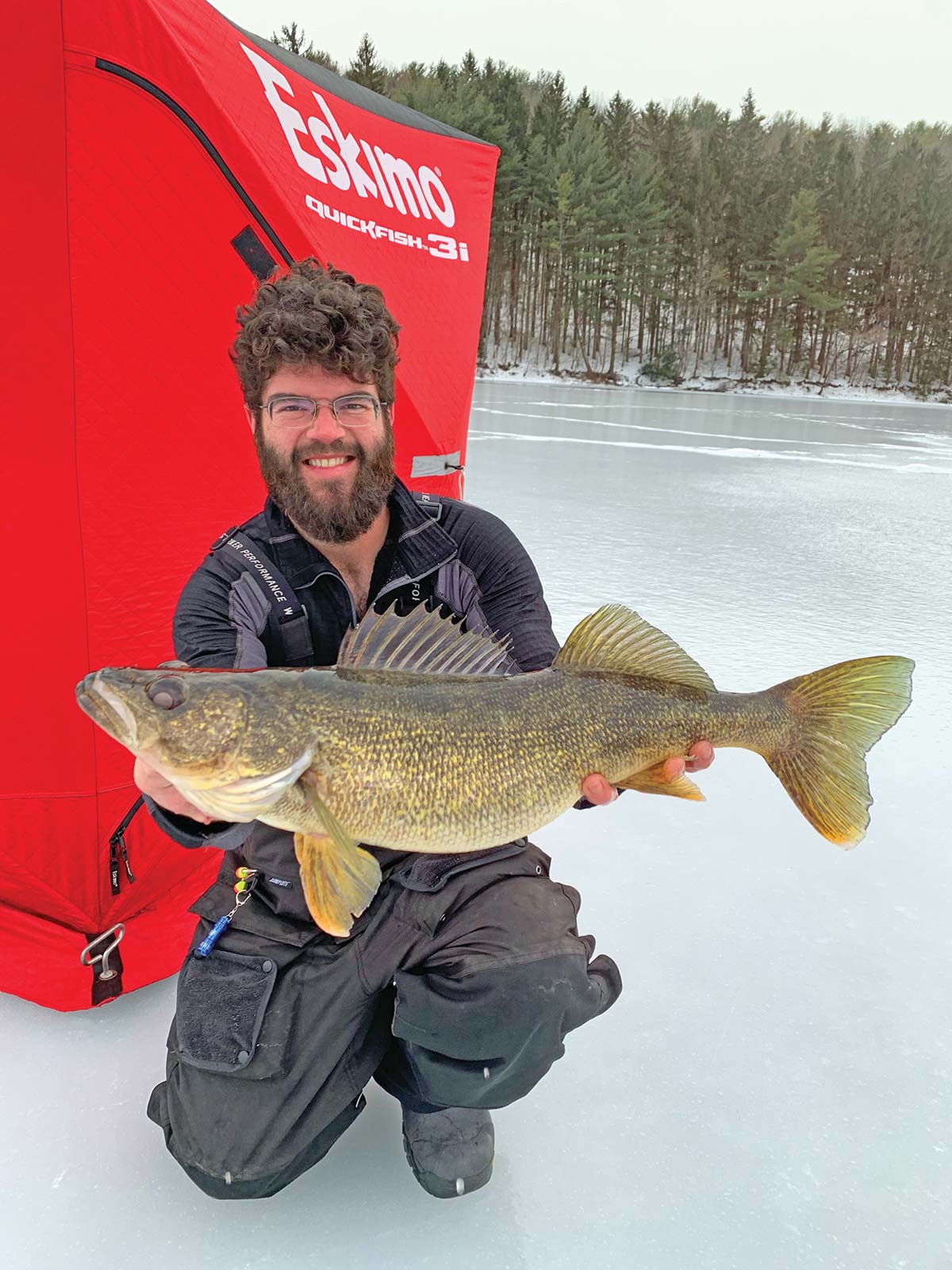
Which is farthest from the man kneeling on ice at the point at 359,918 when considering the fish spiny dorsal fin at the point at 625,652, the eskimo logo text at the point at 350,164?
the eskimo logo text at the point at 350,164

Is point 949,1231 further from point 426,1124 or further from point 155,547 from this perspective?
point 155,547

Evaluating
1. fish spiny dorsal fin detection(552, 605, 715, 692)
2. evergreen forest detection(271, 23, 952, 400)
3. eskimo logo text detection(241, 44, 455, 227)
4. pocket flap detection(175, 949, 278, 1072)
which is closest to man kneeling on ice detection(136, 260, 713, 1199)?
pocket flap detection(175, 949, 278, 1072)

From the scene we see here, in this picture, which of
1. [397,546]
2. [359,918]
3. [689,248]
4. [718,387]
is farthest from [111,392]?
[689,248]

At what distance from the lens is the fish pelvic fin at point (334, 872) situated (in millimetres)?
1316

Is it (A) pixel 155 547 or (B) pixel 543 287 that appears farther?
(B) pixel 543 287

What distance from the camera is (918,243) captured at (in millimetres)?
35594

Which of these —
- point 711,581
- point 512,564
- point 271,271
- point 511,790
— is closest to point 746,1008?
point 511,790

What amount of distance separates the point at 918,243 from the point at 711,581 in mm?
39614

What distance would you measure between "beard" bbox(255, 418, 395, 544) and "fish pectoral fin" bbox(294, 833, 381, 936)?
764mm

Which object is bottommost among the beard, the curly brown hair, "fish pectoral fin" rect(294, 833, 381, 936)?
"fish pectoral fin" rect(294, 833, 381, 936)

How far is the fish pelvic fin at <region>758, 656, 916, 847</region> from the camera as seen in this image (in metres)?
1.59

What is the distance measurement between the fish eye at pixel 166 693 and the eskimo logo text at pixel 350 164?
1.77 metres

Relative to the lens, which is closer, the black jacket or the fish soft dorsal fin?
the fish soft dorsal fin

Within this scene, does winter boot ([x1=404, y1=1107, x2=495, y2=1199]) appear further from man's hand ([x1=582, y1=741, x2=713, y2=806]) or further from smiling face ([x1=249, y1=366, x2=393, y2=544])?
smiling face ([x1=249, y1=366, x2=393, y2=544])
